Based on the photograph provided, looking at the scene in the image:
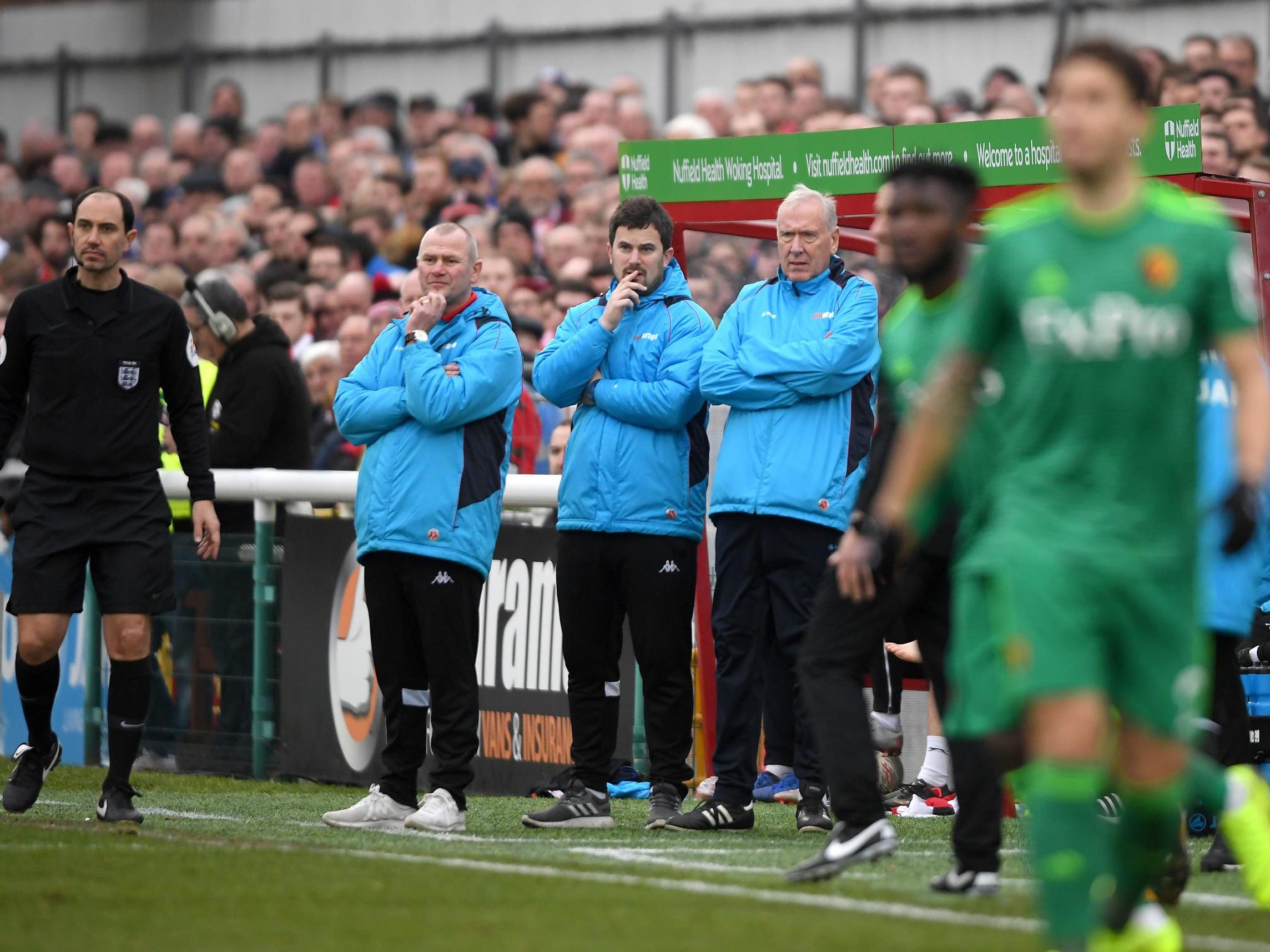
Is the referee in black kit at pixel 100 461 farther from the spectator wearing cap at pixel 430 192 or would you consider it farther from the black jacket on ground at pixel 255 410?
the spectator wearing cap at pixel 430 192

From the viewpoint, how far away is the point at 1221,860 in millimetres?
7398

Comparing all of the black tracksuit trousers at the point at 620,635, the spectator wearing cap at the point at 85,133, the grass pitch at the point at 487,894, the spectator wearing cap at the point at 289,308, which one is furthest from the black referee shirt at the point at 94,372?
the spectator wearing cap at the point at 85,133

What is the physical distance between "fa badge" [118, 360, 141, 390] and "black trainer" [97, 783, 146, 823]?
1.56m

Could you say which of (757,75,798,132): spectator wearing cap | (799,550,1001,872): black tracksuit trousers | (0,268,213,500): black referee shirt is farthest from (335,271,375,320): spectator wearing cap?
(799,550,1001,872): black tracksuit trousers

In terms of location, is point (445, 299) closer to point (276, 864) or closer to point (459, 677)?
point (459, 677)

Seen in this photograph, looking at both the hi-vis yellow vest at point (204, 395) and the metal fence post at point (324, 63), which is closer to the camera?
the hi-vis yellow vest at point (204, 395)

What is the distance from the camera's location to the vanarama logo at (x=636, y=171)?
1067cm

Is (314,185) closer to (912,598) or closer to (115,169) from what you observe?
(115,169)

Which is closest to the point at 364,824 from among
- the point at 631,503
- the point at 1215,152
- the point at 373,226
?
the point at 631,503

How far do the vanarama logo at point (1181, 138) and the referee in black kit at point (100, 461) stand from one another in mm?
3979

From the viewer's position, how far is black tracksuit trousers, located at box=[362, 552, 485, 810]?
8.36 metres

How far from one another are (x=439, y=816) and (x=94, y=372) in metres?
2.19

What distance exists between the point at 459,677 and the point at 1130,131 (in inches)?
165

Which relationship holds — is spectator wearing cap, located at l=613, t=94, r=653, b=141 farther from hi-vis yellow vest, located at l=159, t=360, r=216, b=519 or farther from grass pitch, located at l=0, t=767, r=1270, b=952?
grass pitch, located at l=0, t=767, r=1270, b=952
